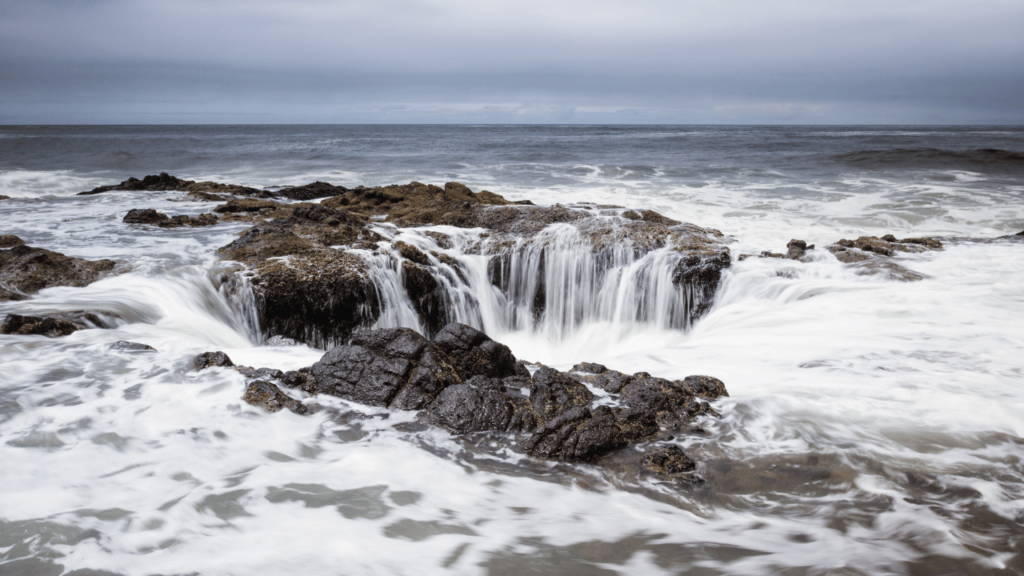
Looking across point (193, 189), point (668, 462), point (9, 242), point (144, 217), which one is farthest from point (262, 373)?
point (193, 189)

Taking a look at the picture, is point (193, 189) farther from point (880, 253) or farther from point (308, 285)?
point (880, 253)

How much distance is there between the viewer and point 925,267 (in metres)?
7.39

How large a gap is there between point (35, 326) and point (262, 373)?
2.32 meters

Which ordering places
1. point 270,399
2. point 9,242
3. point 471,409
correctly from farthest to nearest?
point 9,242
point 270,399
point 471,409

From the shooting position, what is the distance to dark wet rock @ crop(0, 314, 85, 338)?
4750mm

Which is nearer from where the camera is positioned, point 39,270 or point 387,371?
point 387,371

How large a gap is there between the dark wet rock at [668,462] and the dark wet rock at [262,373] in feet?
8.93

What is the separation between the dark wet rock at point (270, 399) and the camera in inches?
153

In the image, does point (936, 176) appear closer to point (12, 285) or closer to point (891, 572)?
point (891, 572)


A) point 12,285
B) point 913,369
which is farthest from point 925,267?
point 12,285

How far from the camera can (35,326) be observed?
4.84m

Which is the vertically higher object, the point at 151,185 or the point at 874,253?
the point at 151,185

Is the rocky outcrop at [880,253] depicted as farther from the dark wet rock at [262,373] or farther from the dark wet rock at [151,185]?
the dark wet rock at [151,185]

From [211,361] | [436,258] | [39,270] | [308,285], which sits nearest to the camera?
[211,361]
